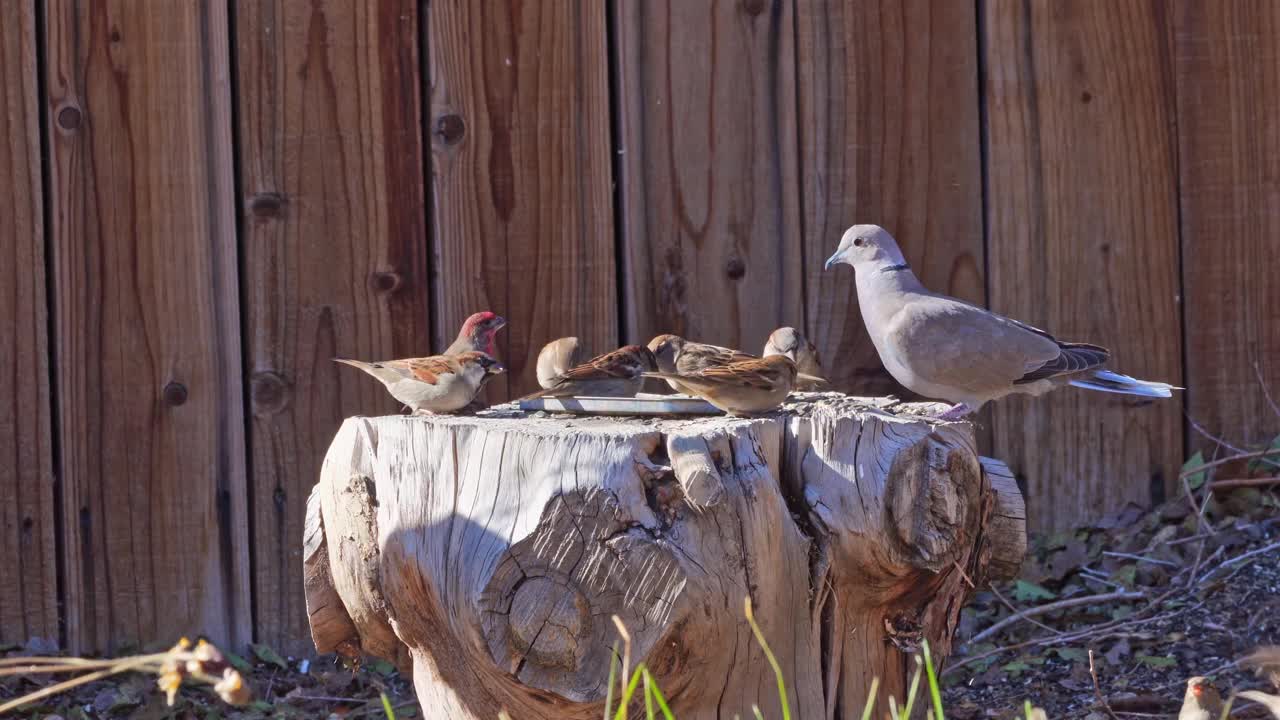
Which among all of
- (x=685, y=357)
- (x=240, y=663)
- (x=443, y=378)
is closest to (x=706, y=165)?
(x=685, y=357)

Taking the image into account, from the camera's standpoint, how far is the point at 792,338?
5.87 meters

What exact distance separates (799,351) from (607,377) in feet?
3.67

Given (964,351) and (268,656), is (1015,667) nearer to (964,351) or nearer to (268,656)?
(964,351)

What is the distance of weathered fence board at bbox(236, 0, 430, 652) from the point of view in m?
5.95

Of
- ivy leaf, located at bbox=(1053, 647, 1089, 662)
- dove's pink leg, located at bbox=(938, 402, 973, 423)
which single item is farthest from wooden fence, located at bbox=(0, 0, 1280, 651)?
dove's pink leg, located at bbox=(938, 402, 973, 423)

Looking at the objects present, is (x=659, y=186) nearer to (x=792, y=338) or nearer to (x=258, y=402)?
(x=792, y=338)

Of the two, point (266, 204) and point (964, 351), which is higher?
point (266, 204)

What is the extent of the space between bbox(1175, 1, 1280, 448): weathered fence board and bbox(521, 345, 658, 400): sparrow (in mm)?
2588

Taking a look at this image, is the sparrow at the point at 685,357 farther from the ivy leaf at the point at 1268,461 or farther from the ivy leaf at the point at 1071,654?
the ivy leaf at the point at 1268,461

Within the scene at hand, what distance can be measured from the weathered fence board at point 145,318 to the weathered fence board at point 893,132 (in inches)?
97.5

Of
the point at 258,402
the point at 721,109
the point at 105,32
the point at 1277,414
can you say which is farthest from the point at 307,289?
the point at 1277,414

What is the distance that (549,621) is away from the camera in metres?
3.60

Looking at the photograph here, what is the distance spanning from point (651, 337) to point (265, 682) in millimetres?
2154

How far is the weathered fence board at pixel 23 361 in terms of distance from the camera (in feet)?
18.9
